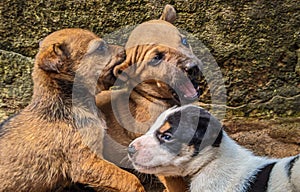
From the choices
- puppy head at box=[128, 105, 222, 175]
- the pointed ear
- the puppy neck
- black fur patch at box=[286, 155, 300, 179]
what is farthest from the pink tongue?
black fur patch at box=[286, 155, 300, 179]

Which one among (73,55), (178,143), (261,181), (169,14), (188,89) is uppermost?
(73,55)

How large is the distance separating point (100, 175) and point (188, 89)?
1.08 metres

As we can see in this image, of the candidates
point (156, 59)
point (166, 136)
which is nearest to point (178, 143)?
Result: point (166, 136)

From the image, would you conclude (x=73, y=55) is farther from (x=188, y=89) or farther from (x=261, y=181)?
(x=261, y=181)

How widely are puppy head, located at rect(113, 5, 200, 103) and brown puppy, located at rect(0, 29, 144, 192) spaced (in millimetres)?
206

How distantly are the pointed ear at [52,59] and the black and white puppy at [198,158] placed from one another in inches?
40.1

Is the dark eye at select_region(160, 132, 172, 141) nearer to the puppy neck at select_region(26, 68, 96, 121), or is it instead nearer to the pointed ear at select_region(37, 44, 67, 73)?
the puppy neck at select_region(26, 68, 96, 121)

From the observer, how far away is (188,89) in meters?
6.02

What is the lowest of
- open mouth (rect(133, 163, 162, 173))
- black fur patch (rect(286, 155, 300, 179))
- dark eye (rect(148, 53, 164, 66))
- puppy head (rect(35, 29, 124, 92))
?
open mouth (rect(133, 163, 162, 173))

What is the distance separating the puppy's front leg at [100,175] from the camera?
566 cm

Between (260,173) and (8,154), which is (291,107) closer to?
(260,173)

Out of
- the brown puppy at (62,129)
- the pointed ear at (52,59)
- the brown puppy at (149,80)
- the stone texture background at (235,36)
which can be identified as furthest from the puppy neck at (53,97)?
the stone texture background at (235,36)

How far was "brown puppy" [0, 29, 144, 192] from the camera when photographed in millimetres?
5672

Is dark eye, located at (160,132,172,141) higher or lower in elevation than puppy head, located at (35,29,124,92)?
lower
